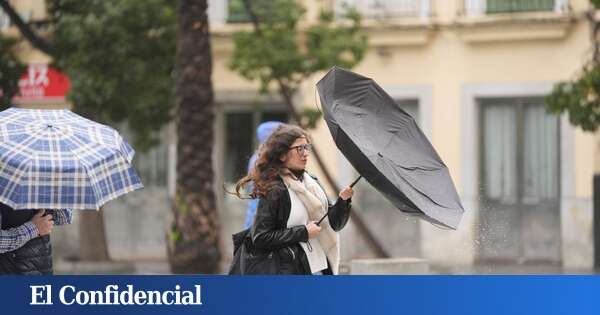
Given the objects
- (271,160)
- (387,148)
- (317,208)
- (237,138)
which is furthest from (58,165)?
(237,138)

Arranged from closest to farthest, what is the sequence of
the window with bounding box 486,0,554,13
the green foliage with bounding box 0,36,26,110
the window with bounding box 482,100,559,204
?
the green foliage with bounding box 0,36,26,110, the window with bounding box 486,0,554,13, the window with bounding box 482,100,559,204

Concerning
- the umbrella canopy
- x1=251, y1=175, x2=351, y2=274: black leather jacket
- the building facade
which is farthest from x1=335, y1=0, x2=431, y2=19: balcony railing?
x1=251, y1=175, x2=351, y2=274: black leather jacket

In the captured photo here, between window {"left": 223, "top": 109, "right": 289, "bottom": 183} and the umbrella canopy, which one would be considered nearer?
the umbrella canopy

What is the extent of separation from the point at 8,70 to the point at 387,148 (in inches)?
623

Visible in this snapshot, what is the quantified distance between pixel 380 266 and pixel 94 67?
31.0 feet

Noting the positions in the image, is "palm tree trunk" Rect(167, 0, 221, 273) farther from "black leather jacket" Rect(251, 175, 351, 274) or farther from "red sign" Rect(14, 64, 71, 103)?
"black leather jacket" Rect(251, 175, 351, 274)

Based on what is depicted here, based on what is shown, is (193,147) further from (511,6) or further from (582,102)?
(511,6)

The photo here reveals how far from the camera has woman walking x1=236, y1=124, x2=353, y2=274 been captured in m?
8.59

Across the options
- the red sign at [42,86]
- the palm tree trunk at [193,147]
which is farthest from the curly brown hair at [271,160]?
the red sign at [42,86]

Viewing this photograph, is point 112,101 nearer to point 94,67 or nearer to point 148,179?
point 94,67

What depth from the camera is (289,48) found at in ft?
72.8

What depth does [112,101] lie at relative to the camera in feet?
75.7

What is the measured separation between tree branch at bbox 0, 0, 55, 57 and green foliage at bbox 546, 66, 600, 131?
23.5 feet

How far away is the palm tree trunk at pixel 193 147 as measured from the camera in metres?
20.4
